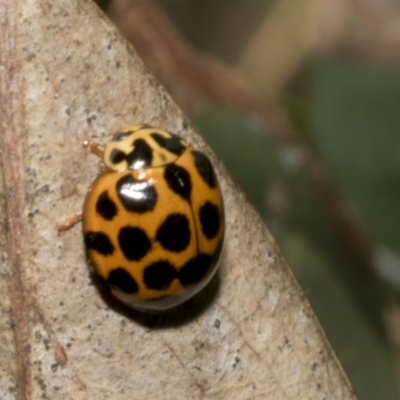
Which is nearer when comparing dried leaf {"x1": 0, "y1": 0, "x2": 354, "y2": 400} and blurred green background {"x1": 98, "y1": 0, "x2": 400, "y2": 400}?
dried leaf {"x1": 0, "y1": 0, "x2": 354, "y2": 400}

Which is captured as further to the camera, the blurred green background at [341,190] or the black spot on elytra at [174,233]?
the blurred green background at [341,190]

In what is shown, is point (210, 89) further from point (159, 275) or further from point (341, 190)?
point (159, 275)

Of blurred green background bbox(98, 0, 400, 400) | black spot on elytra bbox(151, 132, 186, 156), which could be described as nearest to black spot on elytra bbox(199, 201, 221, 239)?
black spot on elytra bbox(151, 132, 186, 156)

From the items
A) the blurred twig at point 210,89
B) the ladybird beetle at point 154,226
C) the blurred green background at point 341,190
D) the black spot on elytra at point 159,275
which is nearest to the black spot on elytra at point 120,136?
the ladybird beetle at point 154,226

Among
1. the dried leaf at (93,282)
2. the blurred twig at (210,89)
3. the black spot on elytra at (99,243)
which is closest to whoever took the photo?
the dried leaf at (93,282)

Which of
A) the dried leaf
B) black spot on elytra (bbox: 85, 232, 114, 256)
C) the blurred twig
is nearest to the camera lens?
the dried leaf

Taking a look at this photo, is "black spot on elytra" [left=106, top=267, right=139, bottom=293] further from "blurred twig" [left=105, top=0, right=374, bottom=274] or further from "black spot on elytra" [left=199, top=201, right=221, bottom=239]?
"blurred twig" [left=105, top=0, right=374, bottom=274]

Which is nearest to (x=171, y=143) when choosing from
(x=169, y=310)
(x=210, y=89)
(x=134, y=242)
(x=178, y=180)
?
(x=178, y=180)

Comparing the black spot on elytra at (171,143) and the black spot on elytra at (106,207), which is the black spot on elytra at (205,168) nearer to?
the black spot on elytra at (171,143)

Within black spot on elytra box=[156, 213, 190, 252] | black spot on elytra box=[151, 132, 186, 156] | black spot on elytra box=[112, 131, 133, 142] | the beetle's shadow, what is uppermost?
black spot on elytra box=[151, 132, 186, 156]
